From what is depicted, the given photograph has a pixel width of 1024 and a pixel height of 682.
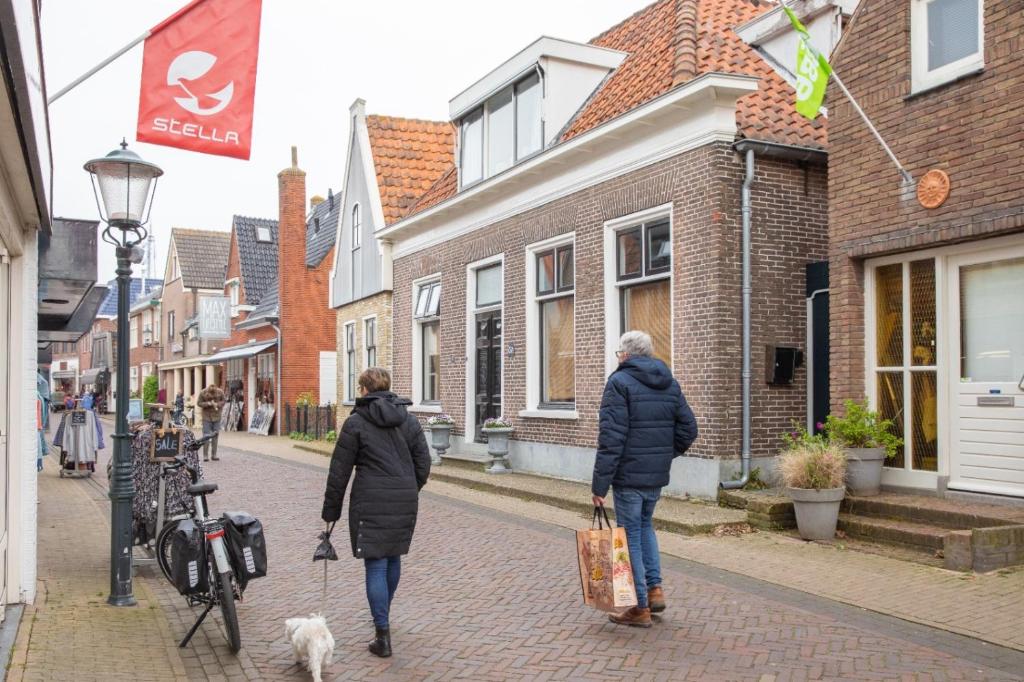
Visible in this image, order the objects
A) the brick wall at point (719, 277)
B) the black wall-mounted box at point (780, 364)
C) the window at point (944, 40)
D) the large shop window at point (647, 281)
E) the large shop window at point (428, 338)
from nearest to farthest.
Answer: the window at point (944, 40) → the brick wall at point (719, 277) → the black wall-mounted box at point (780, 364) → the large shop window at point (647, 281) → the large shop window at point (428, 338)

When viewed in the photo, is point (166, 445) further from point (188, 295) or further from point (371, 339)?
point (188, 295)

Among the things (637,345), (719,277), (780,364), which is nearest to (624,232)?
(719,277)

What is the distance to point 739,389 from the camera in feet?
34.6

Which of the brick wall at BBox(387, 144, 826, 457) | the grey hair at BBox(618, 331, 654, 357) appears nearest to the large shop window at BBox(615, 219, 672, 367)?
the brick wall at BBox(387, 144, 826, 457)

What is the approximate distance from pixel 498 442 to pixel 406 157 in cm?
907

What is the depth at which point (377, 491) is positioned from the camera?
534 centimetres

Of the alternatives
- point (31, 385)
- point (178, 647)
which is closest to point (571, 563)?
point (178, 647)

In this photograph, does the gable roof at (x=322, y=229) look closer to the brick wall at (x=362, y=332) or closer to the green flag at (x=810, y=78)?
the brick wall at (x=362, y=332)

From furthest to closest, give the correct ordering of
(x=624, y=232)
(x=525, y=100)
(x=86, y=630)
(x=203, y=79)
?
(x=525, y=100)
(x=624, y=232)
(x=203, y=79)
(x=86, y=630)

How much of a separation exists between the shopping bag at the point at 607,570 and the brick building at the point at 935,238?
13.9 ft

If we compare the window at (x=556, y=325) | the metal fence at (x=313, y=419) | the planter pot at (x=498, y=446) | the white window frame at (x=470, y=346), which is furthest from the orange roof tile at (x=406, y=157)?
the planter pot at (x=498, y=446)

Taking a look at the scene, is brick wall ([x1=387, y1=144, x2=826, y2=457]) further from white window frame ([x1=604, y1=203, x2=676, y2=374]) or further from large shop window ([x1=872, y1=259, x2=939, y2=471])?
large shop window ([x1=872, y1=259, x2=939, y2=471])

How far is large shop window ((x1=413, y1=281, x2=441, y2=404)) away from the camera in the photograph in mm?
17625

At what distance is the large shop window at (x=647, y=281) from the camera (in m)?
11.4
